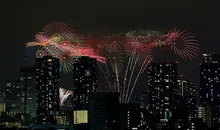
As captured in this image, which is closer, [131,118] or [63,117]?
[131,118]

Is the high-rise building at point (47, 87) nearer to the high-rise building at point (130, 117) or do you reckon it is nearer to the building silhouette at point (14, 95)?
the building silhouette at point (14, 95)

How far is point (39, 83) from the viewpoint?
120 feet

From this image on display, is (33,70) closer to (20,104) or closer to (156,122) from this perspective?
(20,104)

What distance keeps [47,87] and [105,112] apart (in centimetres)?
1288

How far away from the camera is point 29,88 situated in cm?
4019

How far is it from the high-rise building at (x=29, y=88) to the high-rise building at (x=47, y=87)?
2131mm

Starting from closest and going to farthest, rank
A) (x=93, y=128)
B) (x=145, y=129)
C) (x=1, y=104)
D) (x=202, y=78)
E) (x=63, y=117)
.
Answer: (x=93, y=128) → (x=145, y=129) → (x=63, y=117) → (x=202, y=78) → (x=1, y=104)

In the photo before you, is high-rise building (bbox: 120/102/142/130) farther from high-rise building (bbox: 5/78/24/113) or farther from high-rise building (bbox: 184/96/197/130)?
high-rise building (bbox: 5/78/24/113)

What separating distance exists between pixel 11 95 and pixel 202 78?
14.6 metres

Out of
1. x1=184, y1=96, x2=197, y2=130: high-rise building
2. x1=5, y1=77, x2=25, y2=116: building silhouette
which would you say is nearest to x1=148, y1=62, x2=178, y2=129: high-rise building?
x1=184, y1=96, x2=197, y2=130: high-rise building

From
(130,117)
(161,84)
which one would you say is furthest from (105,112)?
(161,84)

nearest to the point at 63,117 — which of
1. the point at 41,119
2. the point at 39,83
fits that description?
the point at 41,119

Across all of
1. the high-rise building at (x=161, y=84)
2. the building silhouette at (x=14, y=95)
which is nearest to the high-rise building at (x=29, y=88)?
the building silhouette at (x=14, y=95)

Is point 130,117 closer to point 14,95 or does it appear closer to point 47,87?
point 47,87
